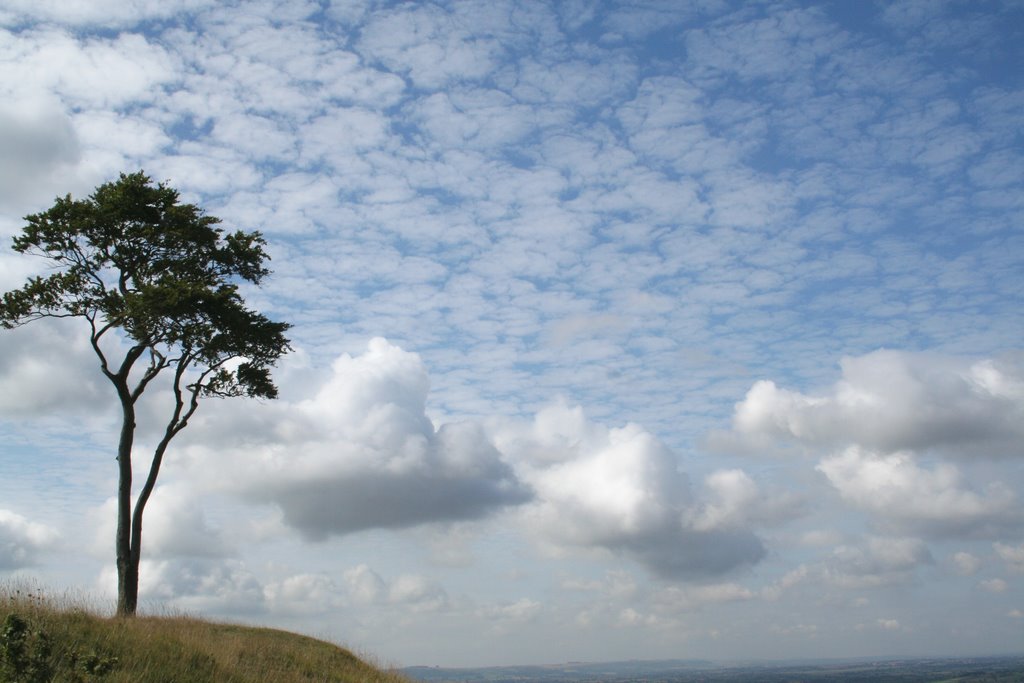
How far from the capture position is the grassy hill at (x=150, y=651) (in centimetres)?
1475

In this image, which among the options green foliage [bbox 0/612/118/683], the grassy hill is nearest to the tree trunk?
the grassy hill

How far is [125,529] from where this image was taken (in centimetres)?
2706

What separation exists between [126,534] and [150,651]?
8.79 metres

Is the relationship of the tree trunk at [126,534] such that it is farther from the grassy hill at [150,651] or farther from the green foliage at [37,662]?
the green foliage at [37,662]

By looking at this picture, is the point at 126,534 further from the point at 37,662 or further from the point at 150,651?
the point at 37,662

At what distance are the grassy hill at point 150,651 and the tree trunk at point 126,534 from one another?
4.96 ft

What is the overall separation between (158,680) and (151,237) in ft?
55.4

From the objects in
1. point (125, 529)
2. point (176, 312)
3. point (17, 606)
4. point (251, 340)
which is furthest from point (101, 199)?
point (17, 606)

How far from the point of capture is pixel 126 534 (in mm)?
27000

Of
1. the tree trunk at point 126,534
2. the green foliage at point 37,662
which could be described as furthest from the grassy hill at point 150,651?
the tree trunk at point 126,534

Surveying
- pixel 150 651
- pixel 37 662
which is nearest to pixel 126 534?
pixel 150 651

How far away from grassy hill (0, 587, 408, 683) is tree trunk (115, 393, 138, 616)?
151 cm

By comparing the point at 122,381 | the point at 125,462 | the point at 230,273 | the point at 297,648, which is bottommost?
the point at 297,648

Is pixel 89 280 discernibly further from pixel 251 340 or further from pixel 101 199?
pixel 251 340
